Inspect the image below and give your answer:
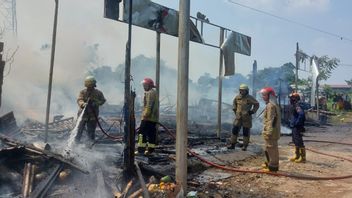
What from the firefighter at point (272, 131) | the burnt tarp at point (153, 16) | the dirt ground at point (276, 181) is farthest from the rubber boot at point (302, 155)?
the burnt tarp at point (153, 16)

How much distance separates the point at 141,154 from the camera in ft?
31.4

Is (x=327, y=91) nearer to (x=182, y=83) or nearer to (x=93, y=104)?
(x=93, y=104)

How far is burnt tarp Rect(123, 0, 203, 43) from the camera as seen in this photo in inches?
395

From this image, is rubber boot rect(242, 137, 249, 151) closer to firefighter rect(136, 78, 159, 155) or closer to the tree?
firefighter rect(136, 78, 159, 155)

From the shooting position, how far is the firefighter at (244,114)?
39.3 ft

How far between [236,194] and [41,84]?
59.2 ft

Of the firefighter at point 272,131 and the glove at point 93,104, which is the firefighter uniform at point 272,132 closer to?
the firefighter at point 272,131

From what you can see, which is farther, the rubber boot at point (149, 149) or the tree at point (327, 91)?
the tree at point (327, 91)

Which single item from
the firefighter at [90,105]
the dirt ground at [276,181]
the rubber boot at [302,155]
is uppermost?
the firefighter at [90,105]

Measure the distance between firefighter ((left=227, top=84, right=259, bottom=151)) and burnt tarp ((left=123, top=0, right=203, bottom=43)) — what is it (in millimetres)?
2896

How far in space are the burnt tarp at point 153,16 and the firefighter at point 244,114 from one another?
2896mm

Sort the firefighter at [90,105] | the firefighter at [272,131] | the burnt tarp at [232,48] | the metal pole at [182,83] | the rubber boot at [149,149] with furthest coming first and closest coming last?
the burnt tarp at [232,48]
the firefighter at [90,105]
the rubber boot at [149,149]
the firefighter at [272,131]
the metal pole at [182,83]

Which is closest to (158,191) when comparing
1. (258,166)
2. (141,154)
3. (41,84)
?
(141,154)

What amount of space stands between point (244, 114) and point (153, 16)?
13.3 ft
